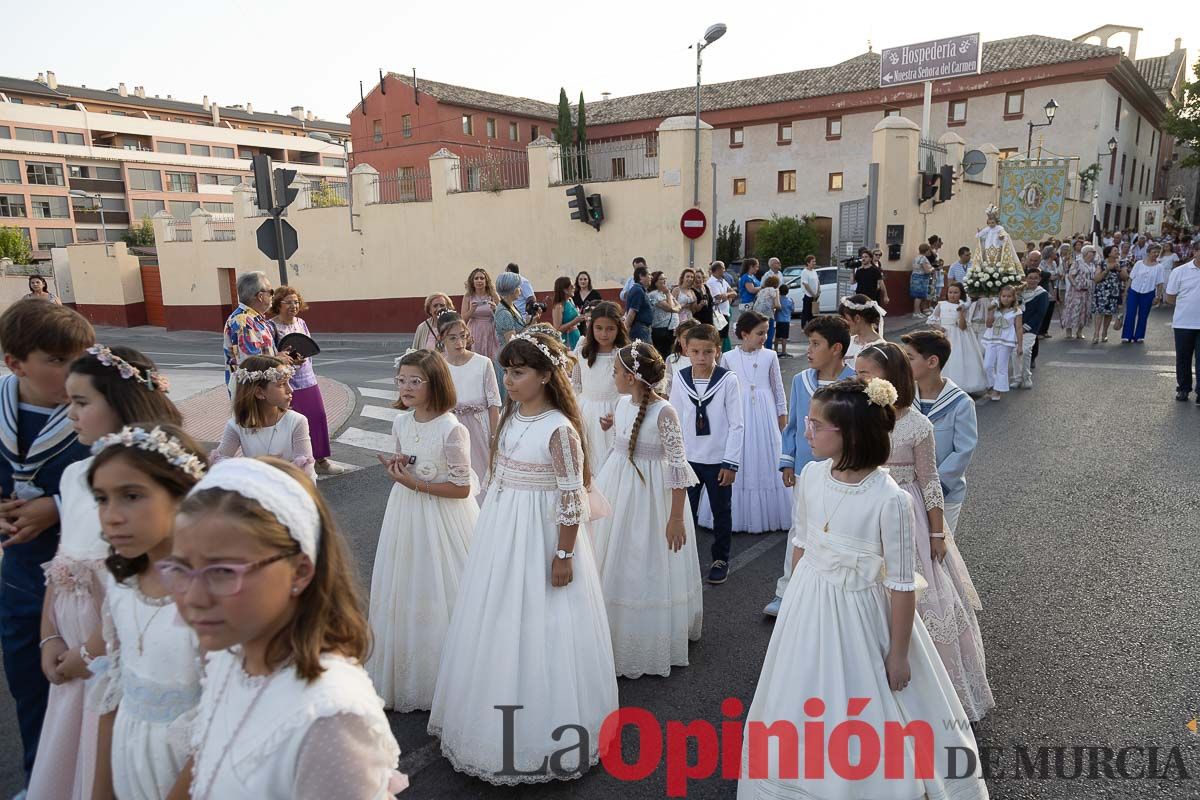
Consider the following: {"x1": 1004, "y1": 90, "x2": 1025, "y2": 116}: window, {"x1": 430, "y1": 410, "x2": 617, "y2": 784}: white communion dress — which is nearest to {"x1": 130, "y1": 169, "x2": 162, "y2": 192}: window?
{"x1": 1004, "y1": 90, "x2": 1025, "y2": 116}: window

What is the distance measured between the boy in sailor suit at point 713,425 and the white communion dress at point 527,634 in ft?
5.99

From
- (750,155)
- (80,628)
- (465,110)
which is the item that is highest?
(465,110)

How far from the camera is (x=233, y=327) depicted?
23.3 feet

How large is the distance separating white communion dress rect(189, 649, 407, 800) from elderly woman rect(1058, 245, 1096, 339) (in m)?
18.0

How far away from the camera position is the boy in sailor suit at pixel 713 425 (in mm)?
5039

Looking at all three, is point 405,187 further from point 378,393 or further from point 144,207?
point 144,207

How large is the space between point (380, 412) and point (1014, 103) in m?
35.7

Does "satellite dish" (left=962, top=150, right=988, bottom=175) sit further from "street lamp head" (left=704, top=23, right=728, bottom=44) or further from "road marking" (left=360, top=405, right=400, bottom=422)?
"road marking" (left=360, top=405, right=400, bottom=422)

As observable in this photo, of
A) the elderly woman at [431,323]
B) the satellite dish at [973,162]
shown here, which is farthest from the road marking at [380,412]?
the satellite dish at [973,162]

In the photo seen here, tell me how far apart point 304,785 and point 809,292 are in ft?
55.1

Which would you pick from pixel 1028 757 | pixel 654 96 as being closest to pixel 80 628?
pixel 1028 757

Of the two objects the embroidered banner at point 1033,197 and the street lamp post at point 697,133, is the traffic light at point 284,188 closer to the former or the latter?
the street lamp post at point 697,133

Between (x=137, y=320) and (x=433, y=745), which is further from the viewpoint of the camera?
(x=137, y=320)

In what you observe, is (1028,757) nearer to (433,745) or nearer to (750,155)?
(433,745)
